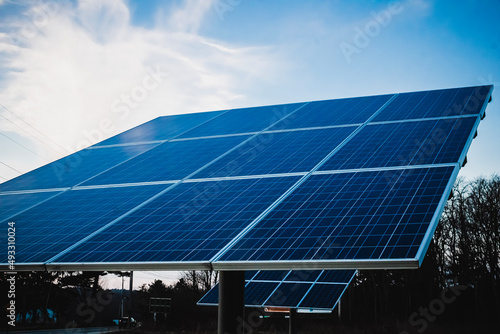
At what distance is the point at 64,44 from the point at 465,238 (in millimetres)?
42826

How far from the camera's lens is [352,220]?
9945mm

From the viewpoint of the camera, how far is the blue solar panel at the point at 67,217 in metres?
11.7

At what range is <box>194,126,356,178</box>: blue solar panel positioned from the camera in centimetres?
1431

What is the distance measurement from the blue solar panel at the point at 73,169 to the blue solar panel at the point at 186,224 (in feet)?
19.4

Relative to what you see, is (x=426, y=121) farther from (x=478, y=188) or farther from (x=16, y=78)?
(x=478, y=188)

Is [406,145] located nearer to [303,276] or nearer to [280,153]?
[280,153]

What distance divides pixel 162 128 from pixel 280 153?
1113cm

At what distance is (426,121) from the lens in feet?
52.2

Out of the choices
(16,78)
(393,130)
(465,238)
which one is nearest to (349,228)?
(393,130)

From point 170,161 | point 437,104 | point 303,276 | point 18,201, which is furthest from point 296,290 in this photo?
point 18,201

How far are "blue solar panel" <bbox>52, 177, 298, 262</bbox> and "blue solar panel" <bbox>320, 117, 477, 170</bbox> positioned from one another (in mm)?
1800

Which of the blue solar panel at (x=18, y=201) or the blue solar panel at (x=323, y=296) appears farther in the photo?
the blue solar panel at (x=323, y=296)
